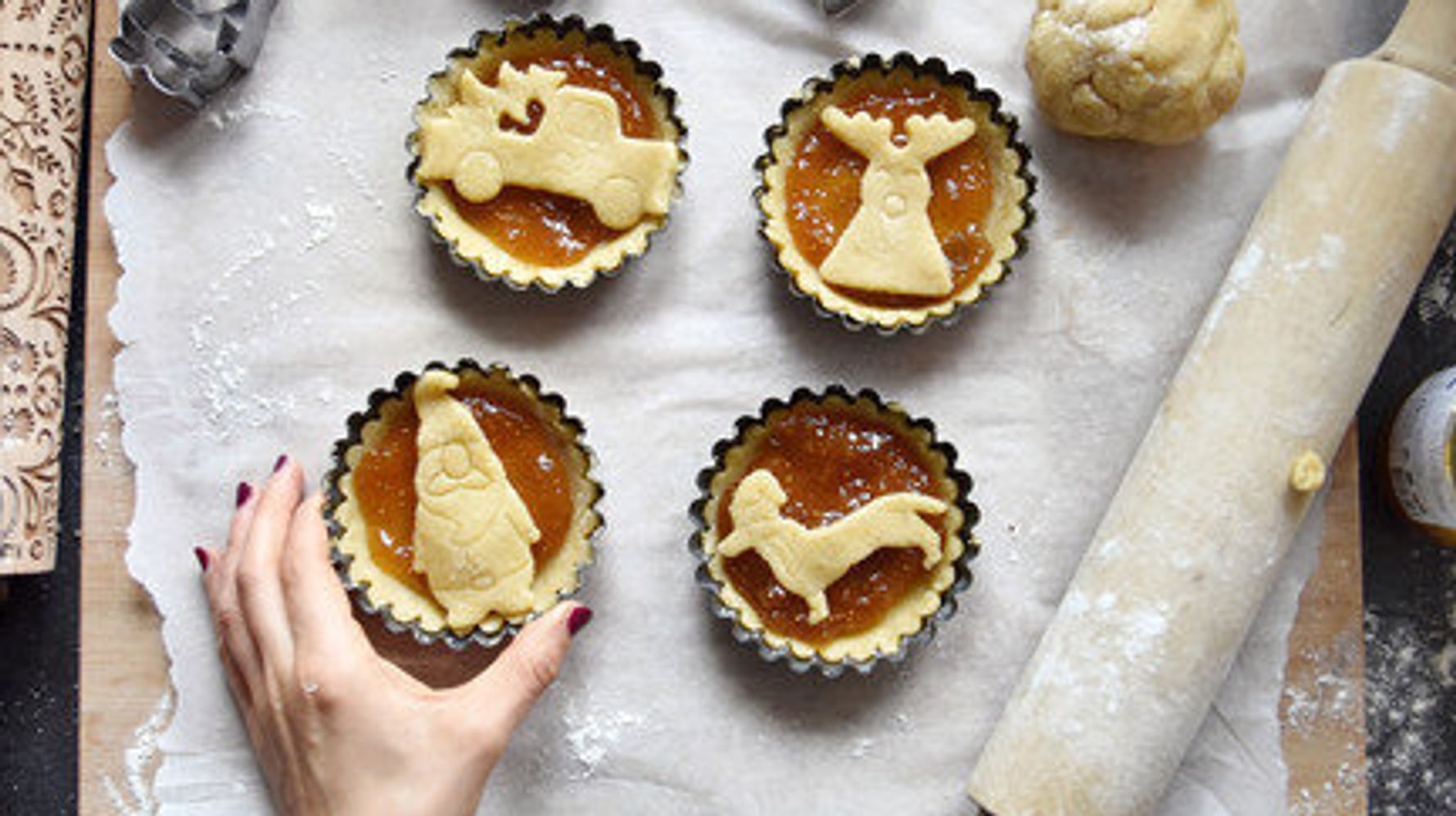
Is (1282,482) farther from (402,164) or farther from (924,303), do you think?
(402,164)

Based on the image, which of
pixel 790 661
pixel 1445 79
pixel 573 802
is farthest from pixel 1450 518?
pixel 573 802

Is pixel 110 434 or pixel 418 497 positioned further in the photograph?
pixel 110 434

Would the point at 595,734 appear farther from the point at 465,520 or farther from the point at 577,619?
the point at 465,520

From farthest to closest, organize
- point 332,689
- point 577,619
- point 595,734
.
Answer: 1. point 595,734
2. point 577,619
3. point 332,689

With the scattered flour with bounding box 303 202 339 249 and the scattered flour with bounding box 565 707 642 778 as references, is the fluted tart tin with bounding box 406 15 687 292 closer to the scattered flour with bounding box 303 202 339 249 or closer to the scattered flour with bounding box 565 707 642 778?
the scattered flour with bounding box 303 202 339 249

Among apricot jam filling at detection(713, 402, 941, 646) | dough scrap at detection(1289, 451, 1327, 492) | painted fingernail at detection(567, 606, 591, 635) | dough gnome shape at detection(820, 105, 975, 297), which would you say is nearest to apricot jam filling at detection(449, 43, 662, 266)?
dough gnome shape at detection(820, 105, 975, 297)

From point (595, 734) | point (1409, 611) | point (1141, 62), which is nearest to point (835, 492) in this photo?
point (595, 734)
